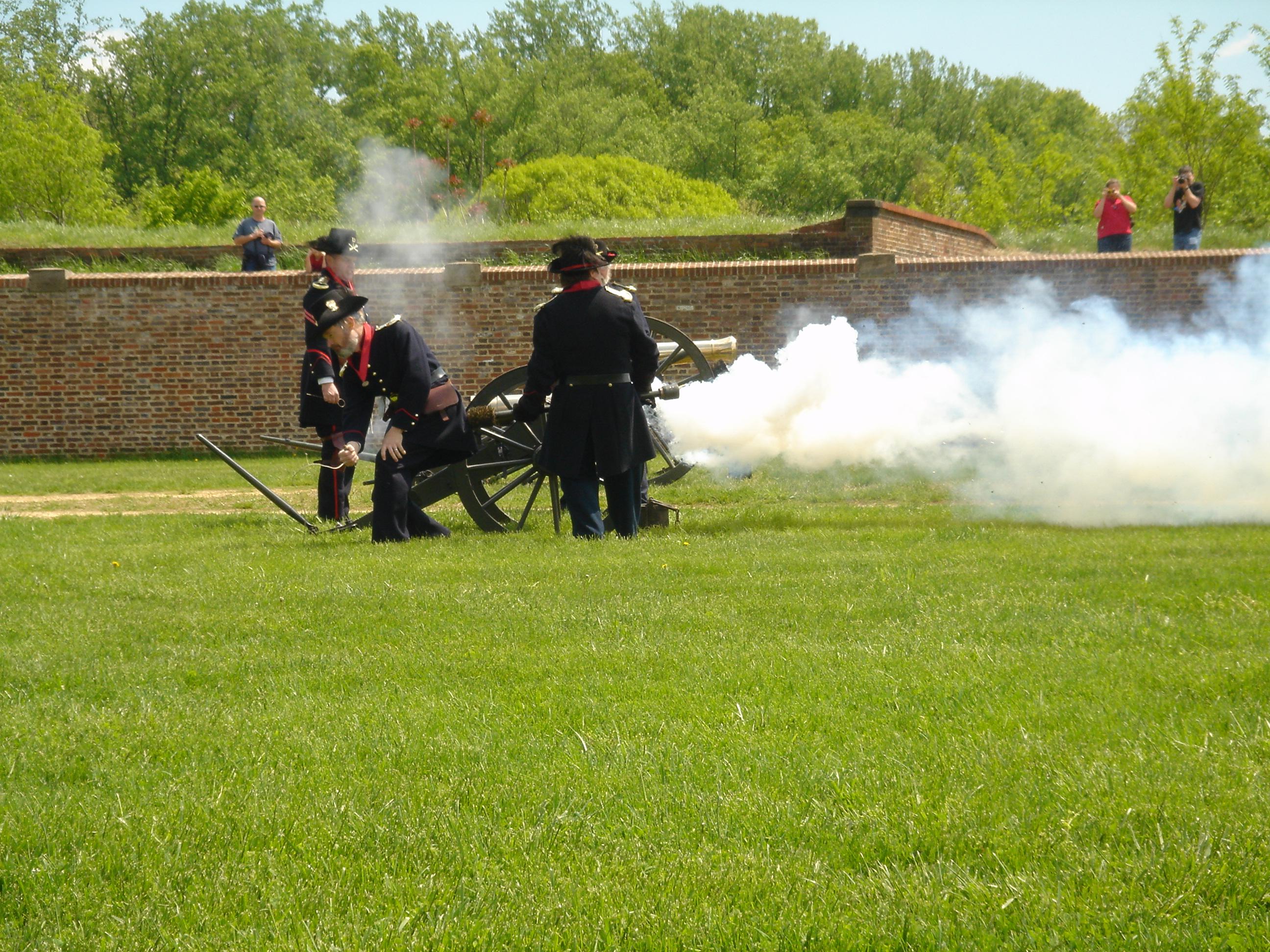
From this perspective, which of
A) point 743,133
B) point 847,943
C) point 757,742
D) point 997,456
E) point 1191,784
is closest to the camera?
point 847,943

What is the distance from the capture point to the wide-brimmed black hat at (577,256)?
740cm

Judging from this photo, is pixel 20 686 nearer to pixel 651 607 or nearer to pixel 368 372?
pixel 651 607

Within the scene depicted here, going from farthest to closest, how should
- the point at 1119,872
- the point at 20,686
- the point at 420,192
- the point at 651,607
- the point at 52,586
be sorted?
the point at 420,192 → the point at 52,586 → the point at 651,607 → the point at 20,686 → the point at 1119,872

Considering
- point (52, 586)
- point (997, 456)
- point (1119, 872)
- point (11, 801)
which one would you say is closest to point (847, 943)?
point (1119, 872)

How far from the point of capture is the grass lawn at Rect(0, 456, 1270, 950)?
2.46 m

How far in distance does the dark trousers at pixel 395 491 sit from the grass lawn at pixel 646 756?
126 cm

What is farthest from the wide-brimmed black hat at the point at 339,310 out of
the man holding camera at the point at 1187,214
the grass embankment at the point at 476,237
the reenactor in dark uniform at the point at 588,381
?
the man holding camera at the point at 1187,214

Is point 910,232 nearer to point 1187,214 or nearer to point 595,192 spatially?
point 1187,214

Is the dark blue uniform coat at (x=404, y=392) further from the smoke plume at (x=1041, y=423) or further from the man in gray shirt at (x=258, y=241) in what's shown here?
the man in gray shirt at (x=258, y=241)

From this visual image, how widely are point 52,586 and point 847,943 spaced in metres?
4.88

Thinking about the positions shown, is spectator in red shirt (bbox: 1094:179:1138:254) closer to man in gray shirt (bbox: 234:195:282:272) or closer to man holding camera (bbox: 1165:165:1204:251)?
man holding camera (bbox: 1165:165:1204:251)

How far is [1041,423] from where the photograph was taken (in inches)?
335

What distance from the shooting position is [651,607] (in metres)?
5.25

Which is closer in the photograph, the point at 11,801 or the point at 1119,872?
the point at 1119,872
